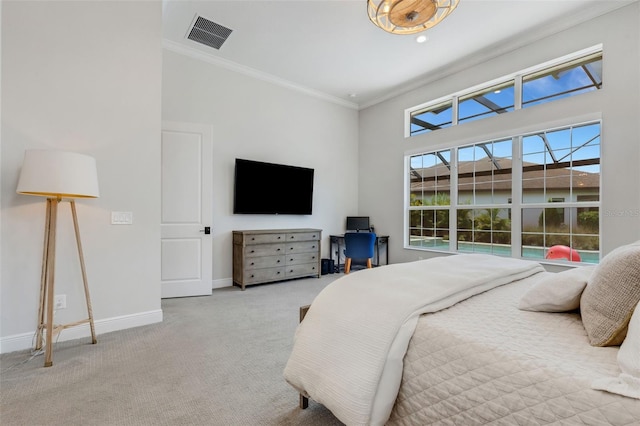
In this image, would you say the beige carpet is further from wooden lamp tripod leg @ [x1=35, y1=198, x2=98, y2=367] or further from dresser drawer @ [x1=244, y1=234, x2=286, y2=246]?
dresser drawer @ [x1=244, y1=234, x2=286, y2=246]

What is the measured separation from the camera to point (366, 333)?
3.93 feet

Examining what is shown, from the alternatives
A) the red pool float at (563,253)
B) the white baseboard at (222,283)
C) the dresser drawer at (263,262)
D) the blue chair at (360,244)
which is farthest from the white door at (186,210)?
the red pool float at (563,253)

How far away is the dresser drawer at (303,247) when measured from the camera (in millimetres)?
4561

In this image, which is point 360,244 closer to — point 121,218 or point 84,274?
point 121,218

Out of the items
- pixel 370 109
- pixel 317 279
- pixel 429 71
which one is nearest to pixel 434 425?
pixel 317 279

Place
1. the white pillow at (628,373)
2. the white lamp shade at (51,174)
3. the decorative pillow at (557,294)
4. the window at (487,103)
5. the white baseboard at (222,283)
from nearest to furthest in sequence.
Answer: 1. the white pillow at (628,373)
2. the decorative pillow at (557,294)
3. the white lamp shade at (51,174)
4. the window at (487,103)
5. the white baseboard at (222,283)

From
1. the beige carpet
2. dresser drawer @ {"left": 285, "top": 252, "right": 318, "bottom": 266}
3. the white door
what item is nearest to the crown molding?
the white door

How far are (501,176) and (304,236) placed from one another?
9.86 feet

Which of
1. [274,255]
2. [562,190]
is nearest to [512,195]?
[562,190]

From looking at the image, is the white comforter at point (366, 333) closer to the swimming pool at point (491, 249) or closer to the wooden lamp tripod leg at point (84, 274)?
the wooden lamp tripod leg at point (84, 274)

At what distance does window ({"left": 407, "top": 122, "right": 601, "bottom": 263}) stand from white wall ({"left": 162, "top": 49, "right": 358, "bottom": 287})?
1.37 m

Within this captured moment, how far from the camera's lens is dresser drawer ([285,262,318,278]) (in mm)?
4551

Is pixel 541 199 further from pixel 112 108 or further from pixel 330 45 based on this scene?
pixel 112 108

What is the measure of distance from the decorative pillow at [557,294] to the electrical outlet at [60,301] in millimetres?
3210
